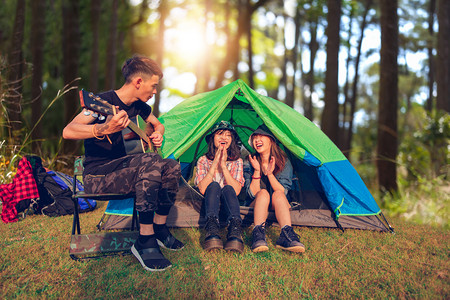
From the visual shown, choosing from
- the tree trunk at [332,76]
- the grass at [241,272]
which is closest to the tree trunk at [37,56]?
the grass at [241,272]

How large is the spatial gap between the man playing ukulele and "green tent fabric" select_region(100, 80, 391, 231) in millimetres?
803

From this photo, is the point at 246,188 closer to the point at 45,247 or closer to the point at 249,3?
the point at 45,247

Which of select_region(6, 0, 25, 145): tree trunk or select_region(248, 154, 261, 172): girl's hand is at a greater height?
select_region(6, 0, 25, 145): tree trunk

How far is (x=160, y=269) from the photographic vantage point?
2.58 metres

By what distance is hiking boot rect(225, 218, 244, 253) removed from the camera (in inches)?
116

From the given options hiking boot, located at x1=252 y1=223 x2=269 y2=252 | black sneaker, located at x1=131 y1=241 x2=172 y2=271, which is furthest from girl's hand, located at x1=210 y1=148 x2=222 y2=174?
black sneaker, located at x1=131 y1=241 x2=172 y2=271

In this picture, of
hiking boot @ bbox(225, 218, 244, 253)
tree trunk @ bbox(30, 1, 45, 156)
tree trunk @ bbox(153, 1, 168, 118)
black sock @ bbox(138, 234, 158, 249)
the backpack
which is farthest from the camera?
tree trunk @ bbox(153, 1, 168, 118)

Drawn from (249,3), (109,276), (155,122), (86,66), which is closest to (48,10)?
(86,66)

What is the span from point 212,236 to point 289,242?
670 mm

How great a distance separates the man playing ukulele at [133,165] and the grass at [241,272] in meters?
0.25

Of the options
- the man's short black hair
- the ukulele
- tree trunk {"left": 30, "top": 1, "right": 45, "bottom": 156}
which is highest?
tree trunk {"left": 30, "top": 1, "right": 45, "bottom": 156}

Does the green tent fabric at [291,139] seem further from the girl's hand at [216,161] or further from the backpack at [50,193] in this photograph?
the backpack at [50,193]

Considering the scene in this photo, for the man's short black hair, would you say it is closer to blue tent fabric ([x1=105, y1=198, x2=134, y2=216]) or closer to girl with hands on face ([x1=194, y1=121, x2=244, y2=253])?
girl with hands on face ([x1=194, y1=121, x2=244, y2=253])

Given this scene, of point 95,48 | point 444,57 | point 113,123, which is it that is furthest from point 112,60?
point 444,57
